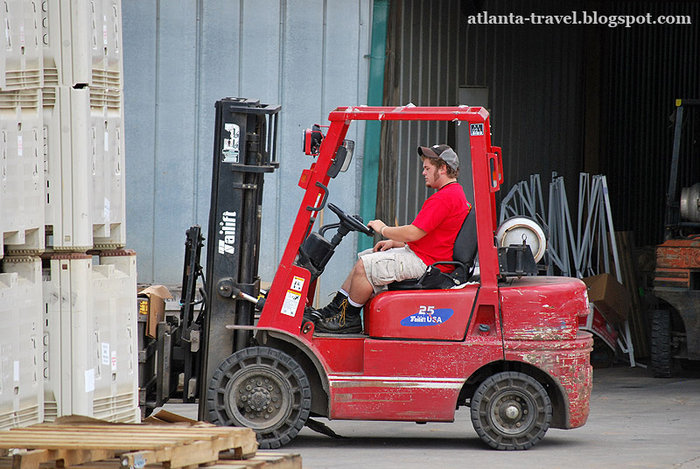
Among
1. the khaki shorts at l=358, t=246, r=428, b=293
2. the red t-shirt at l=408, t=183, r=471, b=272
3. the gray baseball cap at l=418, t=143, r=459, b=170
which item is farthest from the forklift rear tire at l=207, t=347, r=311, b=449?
the gray baseball cap at l=418, t=143, r=459, b=170

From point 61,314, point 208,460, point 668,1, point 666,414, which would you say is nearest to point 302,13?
point 666,414

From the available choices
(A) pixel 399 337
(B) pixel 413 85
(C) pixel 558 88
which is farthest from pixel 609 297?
(A) pixel 399 337

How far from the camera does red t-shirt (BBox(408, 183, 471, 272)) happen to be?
7.46m

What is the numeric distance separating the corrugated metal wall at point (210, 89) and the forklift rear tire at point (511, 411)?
3790 millimetres

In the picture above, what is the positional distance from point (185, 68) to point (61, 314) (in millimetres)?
5464

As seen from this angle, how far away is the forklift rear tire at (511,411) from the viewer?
7.54 meters

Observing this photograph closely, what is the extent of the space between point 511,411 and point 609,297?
19.1 ft

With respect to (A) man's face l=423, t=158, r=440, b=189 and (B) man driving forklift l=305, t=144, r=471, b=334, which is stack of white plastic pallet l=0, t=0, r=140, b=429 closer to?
(B) man driving forklift l=305, t=144, r=471, b=334

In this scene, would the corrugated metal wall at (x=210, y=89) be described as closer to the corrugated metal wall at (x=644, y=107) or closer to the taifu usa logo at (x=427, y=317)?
the taifu usa logo at (x=427, y=317)

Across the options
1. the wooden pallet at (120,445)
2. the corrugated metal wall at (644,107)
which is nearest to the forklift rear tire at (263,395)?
the wooden pallet at (120,445)

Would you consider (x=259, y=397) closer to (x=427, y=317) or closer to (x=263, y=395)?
(x=263, y=395)

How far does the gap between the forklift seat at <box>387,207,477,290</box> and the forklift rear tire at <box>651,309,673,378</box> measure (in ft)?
16.7

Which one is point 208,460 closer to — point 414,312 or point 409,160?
point 414,312

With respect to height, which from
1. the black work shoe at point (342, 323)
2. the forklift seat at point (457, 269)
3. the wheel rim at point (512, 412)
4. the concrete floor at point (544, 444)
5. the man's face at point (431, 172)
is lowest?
the concrete floor at point (544, 444)
